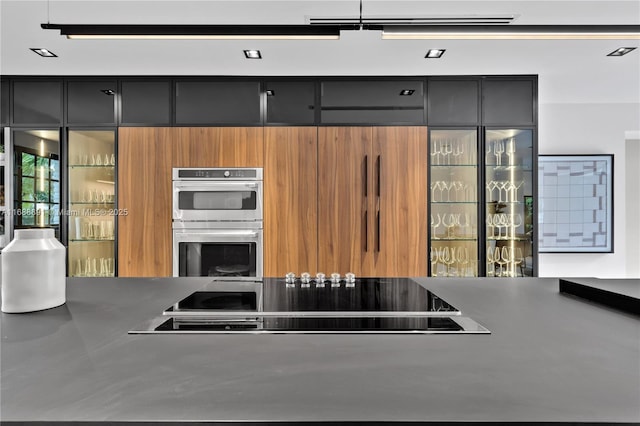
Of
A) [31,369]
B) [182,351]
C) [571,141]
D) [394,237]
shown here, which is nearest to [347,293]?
[182,351]

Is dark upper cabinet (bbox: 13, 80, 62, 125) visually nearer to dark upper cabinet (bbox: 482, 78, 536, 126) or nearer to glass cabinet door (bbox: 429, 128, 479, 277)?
glass cabinet door (bbox: 429, 128, 479, 277)

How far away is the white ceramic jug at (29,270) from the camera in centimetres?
97

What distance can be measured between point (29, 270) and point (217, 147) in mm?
2382

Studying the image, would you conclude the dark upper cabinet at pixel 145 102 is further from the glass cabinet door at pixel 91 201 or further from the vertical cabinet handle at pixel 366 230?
the vertical cabinet handle at pixel 366 230

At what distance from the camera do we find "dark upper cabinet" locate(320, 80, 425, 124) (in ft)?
10.8

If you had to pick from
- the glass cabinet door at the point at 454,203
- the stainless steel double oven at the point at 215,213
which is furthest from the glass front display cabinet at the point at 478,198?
the stainless steel double oven at the point at 215,213

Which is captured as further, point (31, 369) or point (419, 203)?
point (419, 203)

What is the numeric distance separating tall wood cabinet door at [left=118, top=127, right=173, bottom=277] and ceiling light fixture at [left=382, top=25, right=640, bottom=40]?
7.83 ft

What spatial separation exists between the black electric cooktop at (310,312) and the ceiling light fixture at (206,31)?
970 mm

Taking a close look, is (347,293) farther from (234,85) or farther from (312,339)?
(234,85)

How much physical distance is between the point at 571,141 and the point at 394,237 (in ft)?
8.23

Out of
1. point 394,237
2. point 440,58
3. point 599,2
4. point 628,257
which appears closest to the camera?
point 599,2

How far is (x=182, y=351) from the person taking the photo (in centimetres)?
72

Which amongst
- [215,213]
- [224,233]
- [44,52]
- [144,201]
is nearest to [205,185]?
[215,213]
